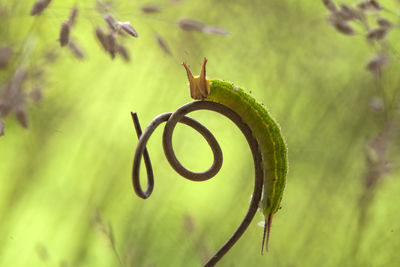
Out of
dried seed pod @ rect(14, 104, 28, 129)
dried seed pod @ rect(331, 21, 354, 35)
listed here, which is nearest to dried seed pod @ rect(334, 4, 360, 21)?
dried seed pod @ rect(331, 21, 354, 35)

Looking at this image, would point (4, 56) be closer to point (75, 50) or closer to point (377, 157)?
point (75, 50)

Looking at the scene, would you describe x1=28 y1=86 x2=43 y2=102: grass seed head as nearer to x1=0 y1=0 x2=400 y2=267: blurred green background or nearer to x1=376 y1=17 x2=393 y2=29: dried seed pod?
x1=0 y1=0 x2=400 y2=267: blurred green background

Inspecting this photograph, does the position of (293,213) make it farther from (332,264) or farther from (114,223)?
(114,223)

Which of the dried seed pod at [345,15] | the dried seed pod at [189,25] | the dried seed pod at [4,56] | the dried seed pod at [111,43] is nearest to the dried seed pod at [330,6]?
the dried seed pod at [345,15]

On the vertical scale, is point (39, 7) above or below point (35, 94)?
above

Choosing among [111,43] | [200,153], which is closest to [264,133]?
[111,43]

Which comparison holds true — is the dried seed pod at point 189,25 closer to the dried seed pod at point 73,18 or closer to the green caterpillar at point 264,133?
the dried seed pod at point 73,18
